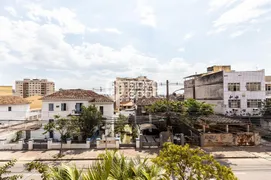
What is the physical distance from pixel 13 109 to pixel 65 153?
783 inches

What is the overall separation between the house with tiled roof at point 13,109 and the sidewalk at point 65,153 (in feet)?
46.9

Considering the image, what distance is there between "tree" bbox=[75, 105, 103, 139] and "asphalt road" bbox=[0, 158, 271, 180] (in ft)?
17.2

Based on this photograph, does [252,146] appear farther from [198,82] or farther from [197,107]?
[198,82]

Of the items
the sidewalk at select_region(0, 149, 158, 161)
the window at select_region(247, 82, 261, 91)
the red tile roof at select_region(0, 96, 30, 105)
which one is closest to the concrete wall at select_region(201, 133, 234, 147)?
the sidewalk at select_region(0, 149, 158, 161)

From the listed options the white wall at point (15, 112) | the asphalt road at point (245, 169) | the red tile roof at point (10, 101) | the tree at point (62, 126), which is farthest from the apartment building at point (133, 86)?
the asphalt road at point (245, 169)

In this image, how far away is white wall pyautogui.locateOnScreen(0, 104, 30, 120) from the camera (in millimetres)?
30875

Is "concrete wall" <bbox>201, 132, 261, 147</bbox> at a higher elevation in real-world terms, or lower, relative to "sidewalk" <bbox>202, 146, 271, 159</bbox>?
higher

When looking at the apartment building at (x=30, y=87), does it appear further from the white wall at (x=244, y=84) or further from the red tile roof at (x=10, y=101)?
the white wall at (x=244, y=84)

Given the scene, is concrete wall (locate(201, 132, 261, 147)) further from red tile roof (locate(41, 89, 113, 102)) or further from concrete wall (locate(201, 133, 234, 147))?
red tile roof (locate(41, 89, 113, 102))

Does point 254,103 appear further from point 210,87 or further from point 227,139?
point 227,139

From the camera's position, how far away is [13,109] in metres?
32.1

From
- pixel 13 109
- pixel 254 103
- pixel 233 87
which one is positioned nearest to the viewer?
pixel 254 103

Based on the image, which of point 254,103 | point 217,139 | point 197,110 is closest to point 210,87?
point 254,103

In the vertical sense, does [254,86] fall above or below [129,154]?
above
